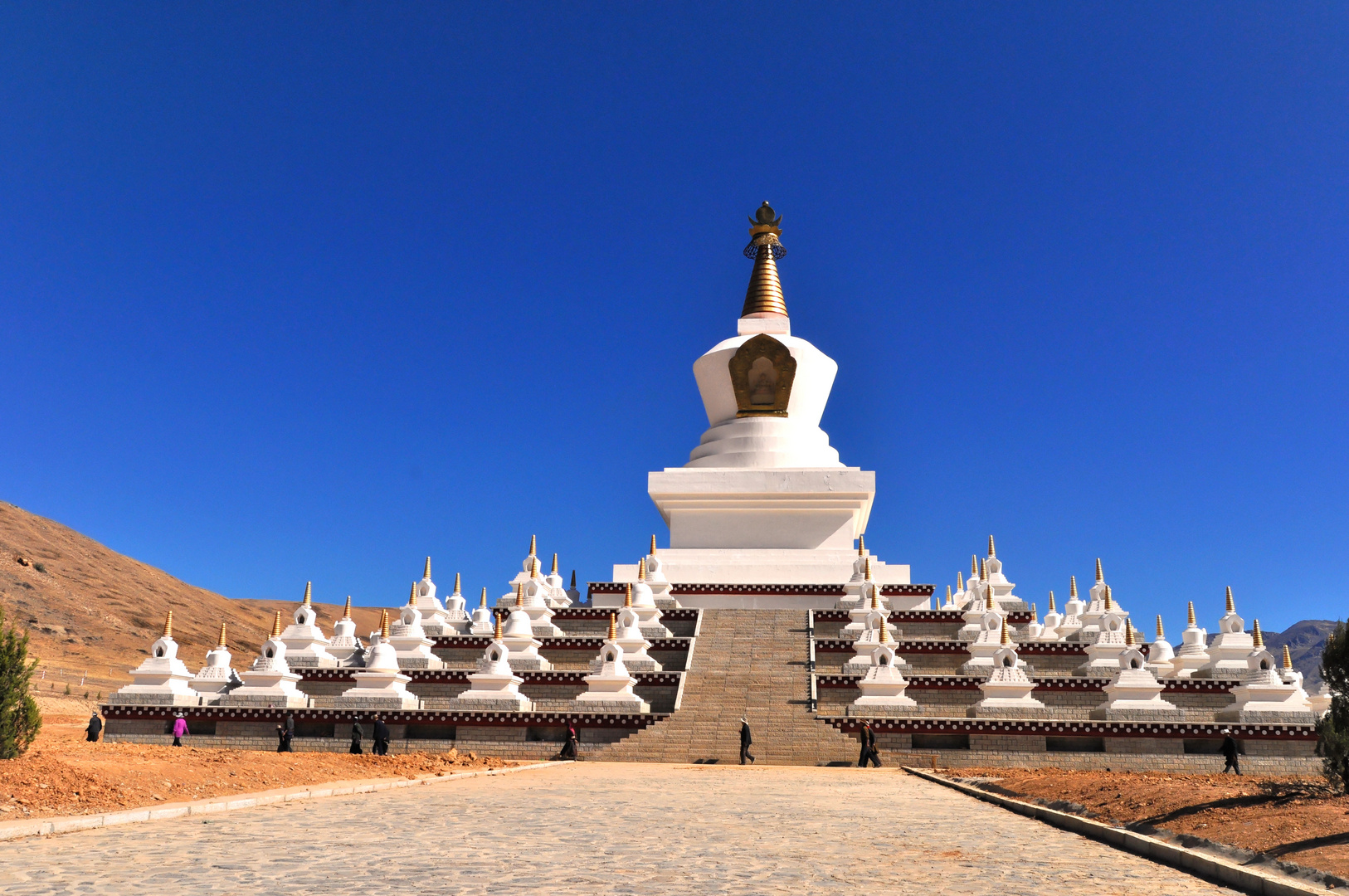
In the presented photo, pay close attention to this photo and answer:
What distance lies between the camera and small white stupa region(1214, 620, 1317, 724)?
1900 cm

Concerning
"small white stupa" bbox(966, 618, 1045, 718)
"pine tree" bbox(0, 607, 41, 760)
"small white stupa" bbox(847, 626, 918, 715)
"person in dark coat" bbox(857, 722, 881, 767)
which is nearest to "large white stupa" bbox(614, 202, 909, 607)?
"small white stupa" bbox(847, 626, 918, 715)

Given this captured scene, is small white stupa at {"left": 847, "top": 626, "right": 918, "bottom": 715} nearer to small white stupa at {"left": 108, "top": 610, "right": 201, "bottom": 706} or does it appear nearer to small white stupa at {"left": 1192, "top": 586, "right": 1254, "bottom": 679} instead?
small white stupa at {"left": 1192, "top": 586, "right": 1254, "bottom": 679}

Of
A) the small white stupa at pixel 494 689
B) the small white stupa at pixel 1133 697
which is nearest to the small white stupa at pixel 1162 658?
the small white stupa at pixel 1133 697

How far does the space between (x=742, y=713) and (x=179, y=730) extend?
1004 centimetres

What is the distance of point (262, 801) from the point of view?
10.6 metres

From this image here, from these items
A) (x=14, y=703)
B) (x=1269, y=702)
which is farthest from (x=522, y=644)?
(x=1269, y=702)

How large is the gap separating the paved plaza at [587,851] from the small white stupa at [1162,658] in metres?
13.2

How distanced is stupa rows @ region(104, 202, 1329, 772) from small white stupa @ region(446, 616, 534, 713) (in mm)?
48

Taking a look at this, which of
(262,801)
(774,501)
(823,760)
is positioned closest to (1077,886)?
(262,801)

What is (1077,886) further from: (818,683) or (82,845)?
(818,683)

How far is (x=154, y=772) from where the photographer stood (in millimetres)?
11398

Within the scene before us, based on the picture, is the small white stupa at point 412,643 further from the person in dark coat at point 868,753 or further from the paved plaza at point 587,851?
the paved plaza at point 587,851

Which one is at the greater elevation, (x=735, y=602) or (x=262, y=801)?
(x=735, y=602)

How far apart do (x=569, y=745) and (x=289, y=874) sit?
12.6 meters
